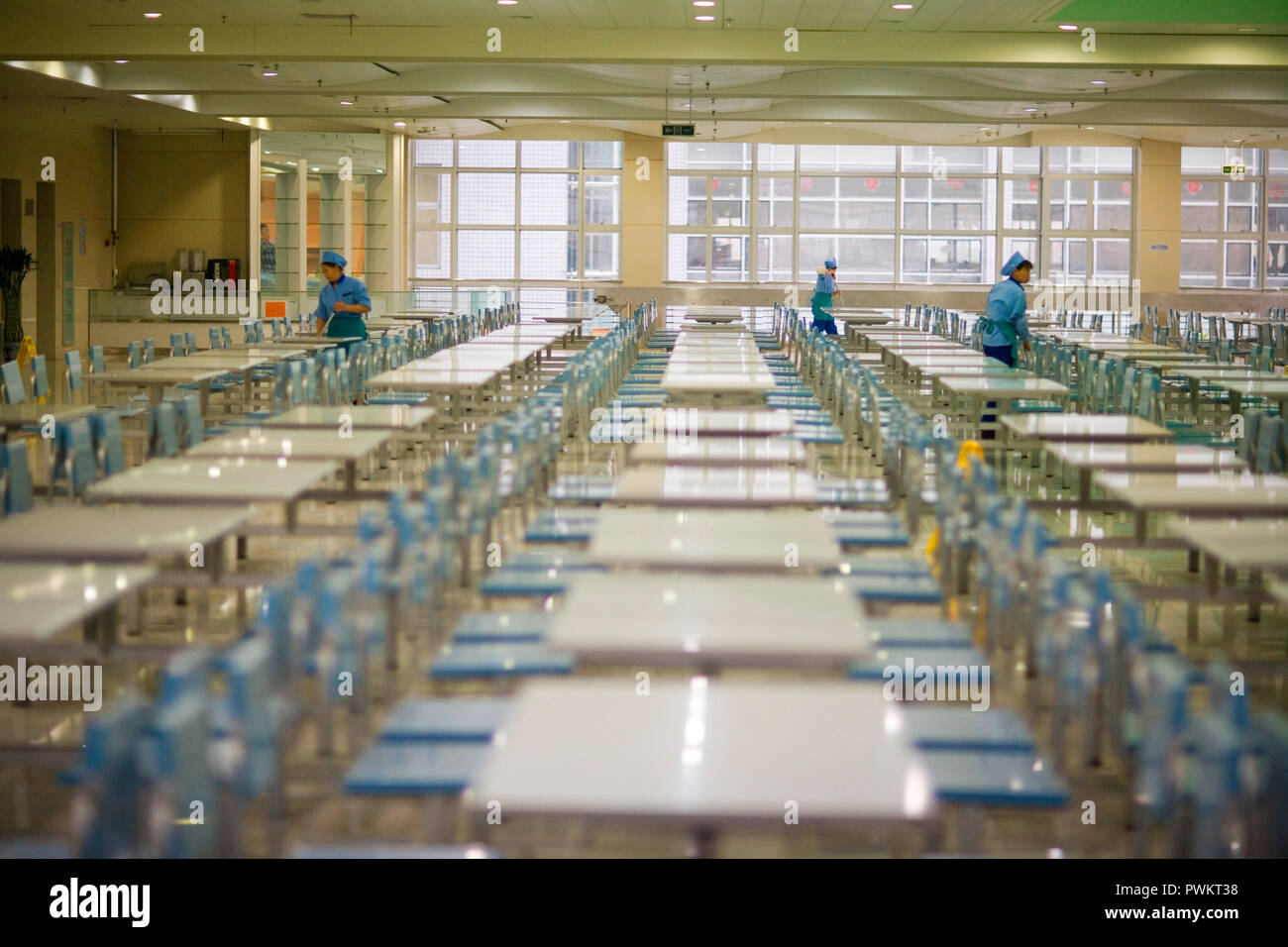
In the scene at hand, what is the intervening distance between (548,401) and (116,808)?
17.7ft

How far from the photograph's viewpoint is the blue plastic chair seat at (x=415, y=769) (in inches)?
137

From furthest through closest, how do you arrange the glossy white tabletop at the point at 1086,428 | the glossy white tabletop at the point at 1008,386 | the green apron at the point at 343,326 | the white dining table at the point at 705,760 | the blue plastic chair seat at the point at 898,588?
1. the green apron at the point at 343,326
2. the glossy white tabletop at the point at 1008,386
3. the glossy white tabletop at the point at 1086,428
4. the blue plastic chair seat at the point at 898,588
5. the white dining table at the point at 705,760

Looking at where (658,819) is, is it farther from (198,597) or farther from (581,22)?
(581,22)

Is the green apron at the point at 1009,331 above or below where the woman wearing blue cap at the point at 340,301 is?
below

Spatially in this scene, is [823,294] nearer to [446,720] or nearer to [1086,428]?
[1086,428]

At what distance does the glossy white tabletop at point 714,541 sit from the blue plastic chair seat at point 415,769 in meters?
0.98

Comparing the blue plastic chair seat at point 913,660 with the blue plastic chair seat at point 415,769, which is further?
the blue plastic chair seat at point 913,660

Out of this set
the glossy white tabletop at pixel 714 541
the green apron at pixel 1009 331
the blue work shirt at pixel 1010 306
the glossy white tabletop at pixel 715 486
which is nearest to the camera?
the glossy white tabletop at pixel 714 541

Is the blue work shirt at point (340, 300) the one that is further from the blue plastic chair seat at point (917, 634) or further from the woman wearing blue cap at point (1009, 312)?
the blue plastic chair seat at point (917, 634)

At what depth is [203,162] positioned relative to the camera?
23250 mm

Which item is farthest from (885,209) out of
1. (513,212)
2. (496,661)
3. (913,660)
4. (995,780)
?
(995,780)

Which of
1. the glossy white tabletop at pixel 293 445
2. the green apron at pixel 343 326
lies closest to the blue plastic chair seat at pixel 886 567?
the glossy white tabletop at pixel 293 445

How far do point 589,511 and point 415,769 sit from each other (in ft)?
10.1
